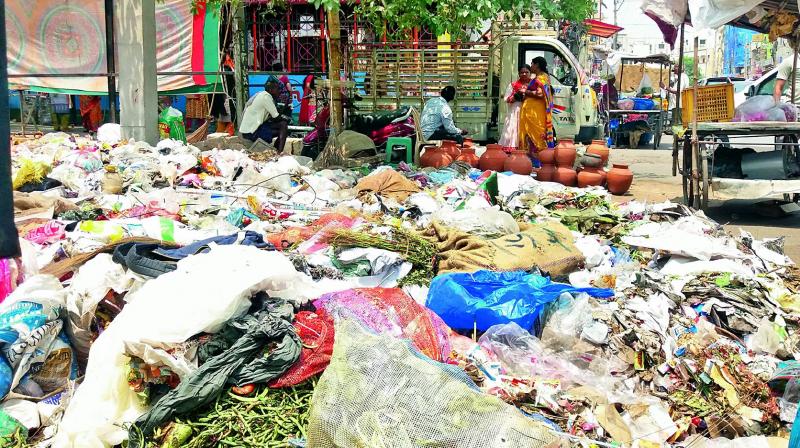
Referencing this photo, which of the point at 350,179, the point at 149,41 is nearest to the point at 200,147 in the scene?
the point at 149,41

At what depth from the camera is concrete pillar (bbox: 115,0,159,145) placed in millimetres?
10641

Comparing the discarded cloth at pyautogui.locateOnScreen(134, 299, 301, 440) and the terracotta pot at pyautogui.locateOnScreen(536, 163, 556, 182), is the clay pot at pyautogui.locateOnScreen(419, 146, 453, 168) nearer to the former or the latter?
the terracotta pot at pyautogui.locateOnScreen(536, 163, 556, 182)

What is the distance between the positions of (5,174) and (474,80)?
A: 38.1 ft

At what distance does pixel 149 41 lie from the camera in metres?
10.8

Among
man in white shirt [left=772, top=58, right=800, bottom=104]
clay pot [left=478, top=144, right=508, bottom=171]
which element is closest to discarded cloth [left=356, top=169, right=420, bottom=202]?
clay pot [left=478, top=144, right=508, bottom=171]

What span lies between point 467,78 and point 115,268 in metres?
9.75

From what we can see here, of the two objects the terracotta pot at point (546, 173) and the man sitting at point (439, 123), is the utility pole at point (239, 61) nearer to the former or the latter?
the man sitting at point (439, 123)

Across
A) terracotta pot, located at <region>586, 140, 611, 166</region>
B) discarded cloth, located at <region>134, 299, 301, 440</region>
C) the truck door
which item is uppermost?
the truck door

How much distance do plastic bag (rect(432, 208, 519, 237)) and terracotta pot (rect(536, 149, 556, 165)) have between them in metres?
4.33

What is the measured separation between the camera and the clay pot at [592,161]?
398 inches

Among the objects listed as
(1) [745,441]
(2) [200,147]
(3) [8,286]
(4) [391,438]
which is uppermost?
(2) [200,147]

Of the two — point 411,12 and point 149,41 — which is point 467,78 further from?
point 149,41

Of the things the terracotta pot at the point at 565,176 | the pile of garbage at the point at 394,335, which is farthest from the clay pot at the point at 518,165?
the pile of garbage at the point at 394,335

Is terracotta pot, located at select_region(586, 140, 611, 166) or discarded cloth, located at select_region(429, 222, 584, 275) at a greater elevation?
terracotta pot, located at select_region(586, 140, 611, 166)
